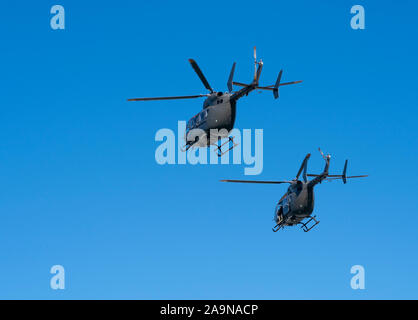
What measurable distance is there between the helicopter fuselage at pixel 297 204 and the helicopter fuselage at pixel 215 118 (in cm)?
1361

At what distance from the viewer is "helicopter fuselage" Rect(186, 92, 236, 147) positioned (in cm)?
5753

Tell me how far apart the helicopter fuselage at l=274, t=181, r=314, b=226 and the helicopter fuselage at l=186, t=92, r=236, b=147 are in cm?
1361

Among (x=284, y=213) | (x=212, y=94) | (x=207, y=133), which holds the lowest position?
(x=284, y=213)

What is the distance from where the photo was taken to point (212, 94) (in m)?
59.1

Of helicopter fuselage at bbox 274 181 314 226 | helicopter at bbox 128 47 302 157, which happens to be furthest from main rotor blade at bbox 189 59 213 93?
helicopter fuselage at bbox 274 181 314 226

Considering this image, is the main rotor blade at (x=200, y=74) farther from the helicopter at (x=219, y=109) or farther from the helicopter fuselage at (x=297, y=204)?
the helicopter fuselage at (x=297, y=204)

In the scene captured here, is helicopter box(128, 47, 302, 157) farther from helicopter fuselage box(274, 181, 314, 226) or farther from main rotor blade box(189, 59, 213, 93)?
helicopter fuselage box(274, 181, 314, 226)

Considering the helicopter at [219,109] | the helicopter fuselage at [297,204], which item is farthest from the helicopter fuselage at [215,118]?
the helicopter fuselage at [297,204]
